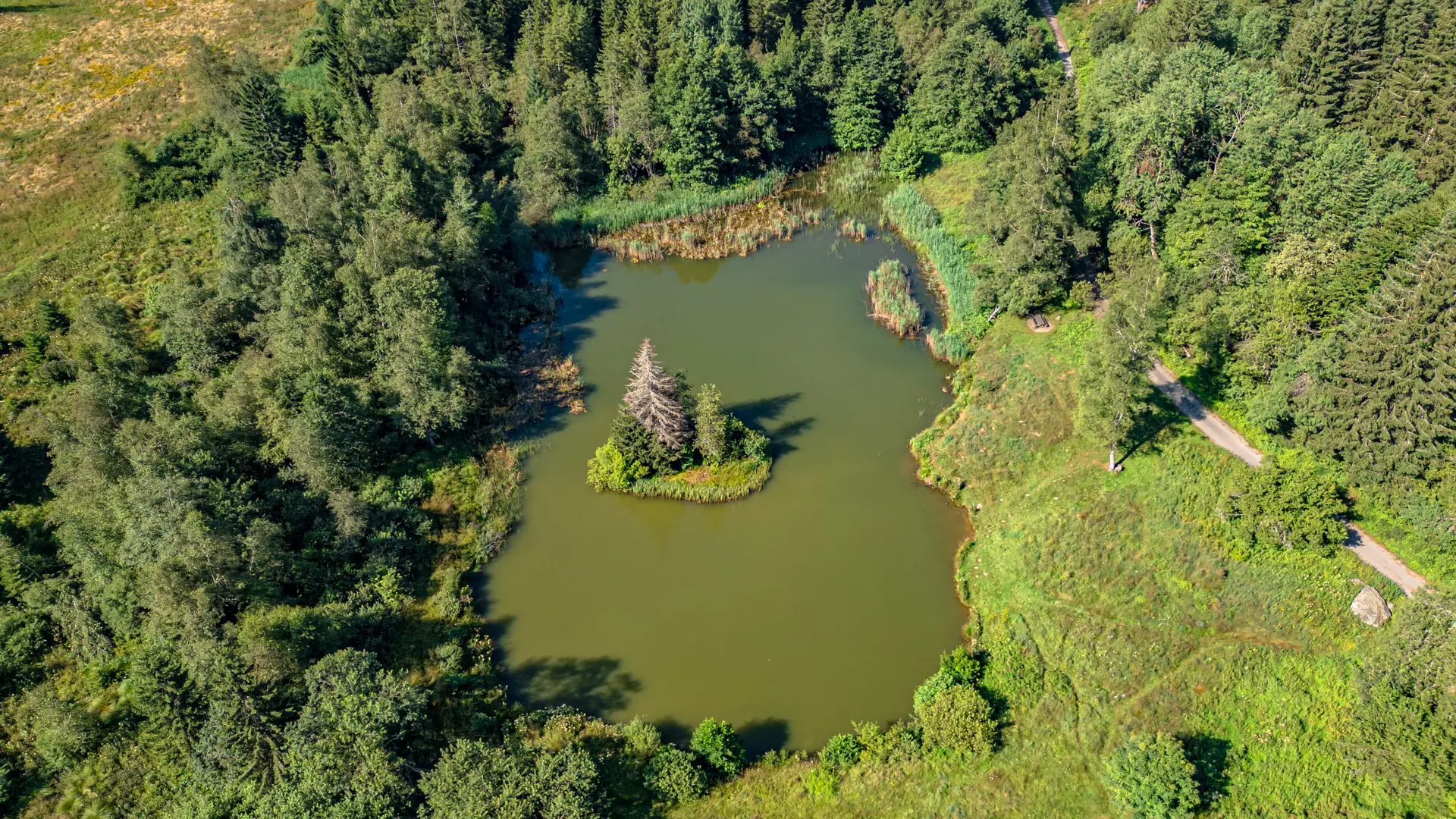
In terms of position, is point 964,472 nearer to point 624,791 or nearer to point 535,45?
point 624,791

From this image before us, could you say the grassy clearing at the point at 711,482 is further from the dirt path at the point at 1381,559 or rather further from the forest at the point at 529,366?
the dirt path at the point at 1381,559

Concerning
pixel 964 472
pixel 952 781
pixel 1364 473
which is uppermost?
pixel 1364 473

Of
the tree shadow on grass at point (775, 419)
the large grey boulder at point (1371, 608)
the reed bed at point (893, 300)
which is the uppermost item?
the reed bed at point (893, 300)

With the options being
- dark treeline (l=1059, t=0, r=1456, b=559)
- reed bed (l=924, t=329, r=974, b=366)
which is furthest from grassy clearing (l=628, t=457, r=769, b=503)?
dark treeline (l=1059, t=0, r=1456, b=559)

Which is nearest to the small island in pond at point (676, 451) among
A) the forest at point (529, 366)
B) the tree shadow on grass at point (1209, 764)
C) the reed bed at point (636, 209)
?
the forest at point (529, 366)

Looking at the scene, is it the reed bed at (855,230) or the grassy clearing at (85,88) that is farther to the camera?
the reed bed at (855,230)

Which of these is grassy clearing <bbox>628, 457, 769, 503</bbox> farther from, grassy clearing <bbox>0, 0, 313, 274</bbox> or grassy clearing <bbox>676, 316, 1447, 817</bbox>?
grassy clearing <bbox>0, 0, 313, 274</bbox>

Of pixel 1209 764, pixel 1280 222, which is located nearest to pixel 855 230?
pixel 1280 222

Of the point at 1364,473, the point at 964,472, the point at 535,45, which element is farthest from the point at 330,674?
the point at 535,45
